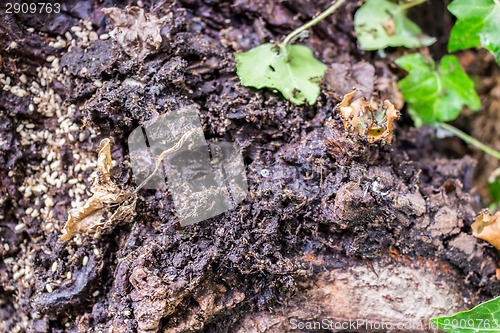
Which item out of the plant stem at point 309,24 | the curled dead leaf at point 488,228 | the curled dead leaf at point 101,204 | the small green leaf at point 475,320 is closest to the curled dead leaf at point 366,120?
the plant stem at point 309,24

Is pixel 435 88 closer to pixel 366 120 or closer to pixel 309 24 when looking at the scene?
pixel 366 120

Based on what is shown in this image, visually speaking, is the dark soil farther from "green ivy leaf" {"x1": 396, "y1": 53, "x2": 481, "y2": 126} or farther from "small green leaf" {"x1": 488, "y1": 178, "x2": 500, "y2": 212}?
"small green leaf" {"x1": 488, "y1": 178, "x2": 500, "y2": 212}

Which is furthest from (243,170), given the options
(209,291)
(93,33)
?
(93,33)

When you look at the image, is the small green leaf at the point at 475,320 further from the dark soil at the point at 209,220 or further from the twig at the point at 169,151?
the twig at the point at 169,151

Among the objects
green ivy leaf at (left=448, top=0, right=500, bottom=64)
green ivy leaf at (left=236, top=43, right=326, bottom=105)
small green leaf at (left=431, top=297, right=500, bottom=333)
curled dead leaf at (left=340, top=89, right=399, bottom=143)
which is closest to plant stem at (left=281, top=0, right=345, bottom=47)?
green ivy leaf at (left=236, top=43, right=326, bottom=105)

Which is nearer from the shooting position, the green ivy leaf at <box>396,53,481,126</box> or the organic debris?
the organic debris

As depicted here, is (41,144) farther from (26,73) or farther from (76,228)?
(76,228)
